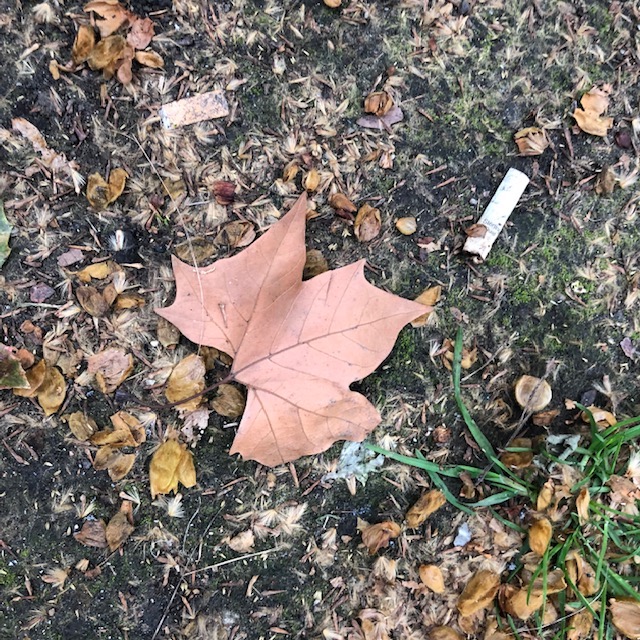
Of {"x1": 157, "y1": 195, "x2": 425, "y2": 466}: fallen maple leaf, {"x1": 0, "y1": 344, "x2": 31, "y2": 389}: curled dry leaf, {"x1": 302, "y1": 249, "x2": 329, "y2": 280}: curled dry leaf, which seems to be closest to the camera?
{"x1": 157, "y1": 195, "x2": 425, "y2": 466}: fallen maple leaf

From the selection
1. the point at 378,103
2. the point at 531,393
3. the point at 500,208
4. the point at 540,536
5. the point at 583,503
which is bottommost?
the point at 540,536

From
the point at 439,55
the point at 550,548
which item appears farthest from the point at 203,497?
the point at 439,55

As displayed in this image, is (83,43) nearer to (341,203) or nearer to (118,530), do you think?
(341,203)

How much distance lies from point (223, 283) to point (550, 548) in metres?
1.67

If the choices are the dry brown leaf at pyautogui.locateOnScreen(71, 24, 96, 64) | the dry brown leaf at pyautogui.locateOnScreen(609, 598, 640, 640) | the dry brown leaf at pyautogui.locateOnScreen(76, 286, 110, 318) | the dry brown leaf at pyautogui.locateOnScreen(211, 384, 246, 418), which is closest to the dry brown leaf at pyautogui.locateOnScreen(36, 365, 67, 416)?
the dry brown leaf at pyautogui.locateOnScreen(76, 286, 110, 318)

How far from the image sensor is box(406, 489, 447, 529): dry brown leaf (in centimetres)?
227

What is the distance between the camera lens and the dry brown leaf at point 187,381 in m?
2.15

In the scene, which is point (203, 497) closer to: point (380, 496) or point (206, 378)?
point (206, 378)

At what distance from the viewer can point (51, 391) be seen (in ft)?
7.05

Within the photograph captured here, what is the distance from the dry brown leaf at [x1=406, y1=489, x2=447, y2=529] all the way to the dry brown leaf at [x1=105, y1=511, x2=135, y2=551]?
1.12 meters

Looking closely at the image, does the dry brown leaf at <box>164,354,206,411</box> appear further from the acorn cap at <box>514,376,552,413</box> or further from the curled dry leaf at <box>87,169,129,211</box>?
the acorn cap at <box>514,376,552,413</box>

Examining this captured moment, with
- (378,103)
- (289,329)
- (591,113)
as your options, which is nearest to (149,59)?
(378,103)

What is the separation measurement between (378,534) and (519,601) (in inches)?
24.5

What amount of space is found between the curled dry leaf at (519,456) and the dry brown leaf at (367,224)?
3.41ft
